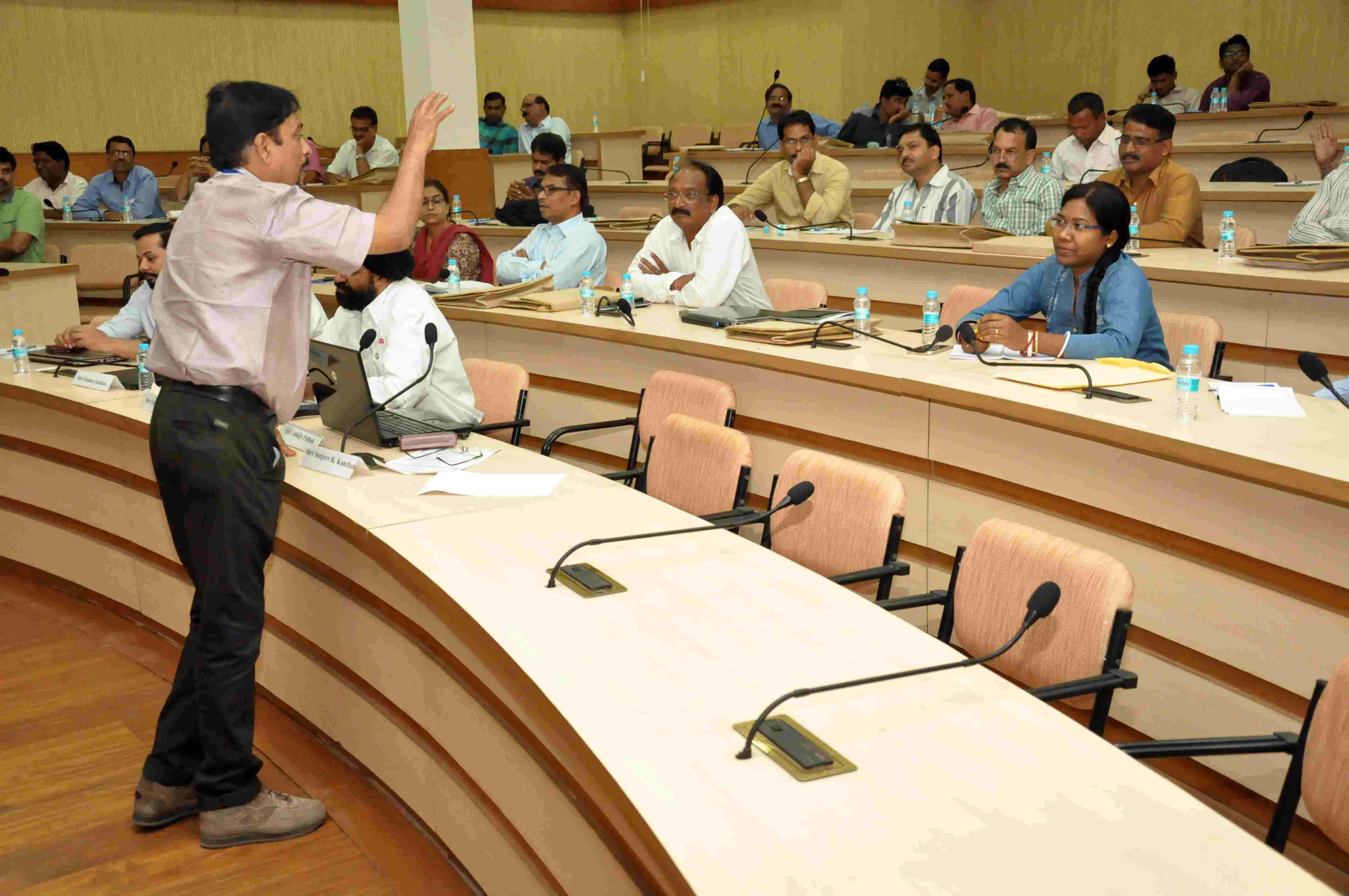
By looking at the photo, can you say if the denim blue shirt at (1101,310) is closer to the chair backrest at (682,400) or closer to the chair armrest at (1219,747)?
the chair backrest at (682,400)

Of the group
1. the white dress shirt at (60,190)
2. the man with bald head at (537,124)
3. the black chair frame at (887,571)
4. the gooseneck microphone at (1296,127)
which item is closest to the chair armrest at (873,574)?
the black chair frame at (887,571)

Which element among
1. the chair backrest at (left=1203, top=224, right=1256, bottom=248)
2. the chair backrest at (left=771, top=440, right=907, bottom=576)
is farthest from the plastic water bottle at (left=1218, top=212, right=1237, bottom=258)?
the chair backrest at (left=771, top=440, right=907, bottom=576)

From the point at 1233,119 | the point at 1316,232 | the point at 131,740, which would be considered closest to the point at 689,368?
the point at 131,740

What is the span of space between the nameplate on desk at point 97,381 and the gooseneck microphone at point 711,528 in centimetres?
216

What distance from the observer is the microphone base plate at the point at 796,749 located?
146cm

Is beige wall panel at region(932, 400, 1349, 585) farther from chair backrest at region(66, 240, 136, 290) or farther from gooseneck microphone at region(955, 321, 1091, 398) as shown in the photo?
A: chair backrest at region(66, 240, 136, 290)

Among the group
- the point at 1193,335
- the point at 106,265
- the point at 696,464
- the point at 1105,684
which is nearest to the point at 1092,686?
the point at 1105,684

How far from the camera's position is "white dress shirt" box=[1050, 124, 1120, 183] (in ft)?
23.5

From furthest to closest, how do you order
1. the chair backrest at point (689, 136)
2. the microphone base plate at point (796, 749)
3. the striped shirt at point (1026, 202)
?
the chair backrest at point (689, 136)
the striped shirt at point (1026, 202)
the microphone base plate at point (796, 749)

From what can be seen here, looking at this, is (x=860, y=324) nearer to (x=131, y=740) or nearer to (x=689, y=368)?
(x=689, y=368)

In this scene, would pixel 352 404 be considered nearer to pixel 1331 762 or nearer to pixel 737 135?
pixel 1331 762

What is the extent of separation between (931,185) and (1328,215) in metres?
1.98

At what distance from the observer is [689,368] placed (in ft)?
12.6

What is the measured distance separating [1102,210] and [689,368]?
4.37ft
